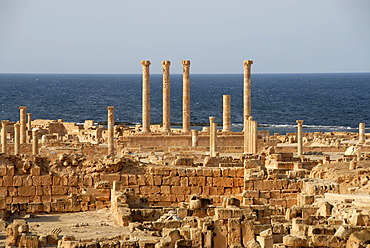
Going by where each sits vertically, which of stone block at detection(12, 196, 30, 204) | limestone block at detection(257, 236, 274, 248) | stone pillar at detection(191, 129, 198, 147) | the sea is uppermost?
limestone block at detection(257, 236, 274, 248)

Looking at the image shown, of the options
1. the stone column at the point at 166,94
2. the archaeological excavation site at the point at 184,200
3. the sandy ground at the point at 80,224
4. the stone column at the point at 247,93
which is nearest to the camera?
the archaeological excavation site at the point at 184,200

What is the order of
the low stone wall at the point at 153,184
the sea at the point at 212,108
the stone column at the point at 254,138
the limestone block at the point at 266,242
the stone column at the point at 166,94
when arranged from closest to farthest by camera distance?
1. the limestone block at the point at 266,242
2. the low stone wall at the point at 153,184
3. the stone column at the point at 254,138
4. the stone column at the point at 166,94
5. the sea at the point at 212,108

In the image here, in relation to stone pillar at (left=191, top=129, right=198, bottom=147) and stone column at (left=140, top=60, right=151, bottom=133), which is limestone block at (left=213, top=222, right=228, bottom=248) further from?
stone column at (left=140, top=60, right=151, bottom=133)

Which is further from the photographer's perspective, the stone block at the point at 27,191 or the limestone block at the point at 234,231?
the stone block at the point at 27,191

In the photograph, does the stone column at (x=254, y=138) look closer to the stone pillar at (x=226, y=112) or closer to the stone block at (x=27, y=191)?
the stone pillar at (x=226, y=112)

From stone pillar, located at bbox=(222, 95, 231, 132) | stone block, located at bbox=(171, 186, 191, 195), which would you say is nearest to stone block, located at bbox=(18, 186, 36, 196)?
stone block, located at bbox=(171, 186, 191, 195)

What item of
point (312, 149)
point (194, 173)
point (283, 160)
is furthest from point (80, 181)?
point (312, 149)

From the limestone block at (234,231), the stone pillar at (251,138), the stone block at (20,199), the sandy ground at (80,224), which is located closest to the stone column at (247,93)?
the stone pillar at (251,138)

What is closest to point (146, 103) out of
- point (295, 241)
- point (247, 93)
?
point (247, 93)

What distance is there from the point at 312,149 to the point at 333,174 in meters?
16.0

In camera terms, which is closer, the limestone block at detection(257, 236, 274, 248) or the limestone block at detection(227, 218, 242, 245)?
the limestone block at detection(257, 236, 274, 248)

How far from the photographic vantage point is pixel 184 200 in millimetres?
30141

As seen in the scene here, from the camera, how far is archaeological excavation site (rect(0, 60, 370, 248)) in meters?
20.1

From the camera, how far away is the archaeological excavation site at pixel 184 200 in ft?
66.1
